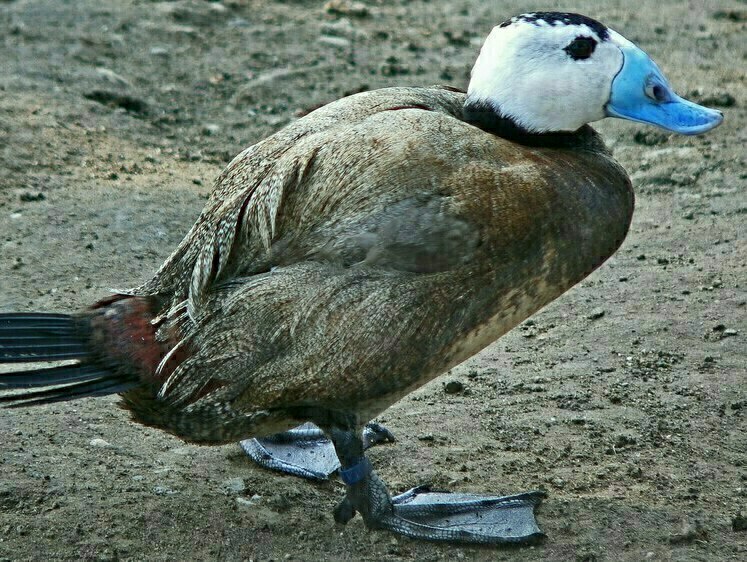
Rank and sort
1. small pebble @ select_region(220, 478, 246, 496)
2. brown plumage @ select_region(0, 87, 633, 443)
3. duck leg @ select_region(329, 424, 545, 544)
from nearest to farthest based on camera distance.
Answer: brown plumage @ select_region(0, 87, 633, 443), duck leg @ select_region(329, 424, 545, 544), small pebble @ select_region(220, 478, 246, 496)

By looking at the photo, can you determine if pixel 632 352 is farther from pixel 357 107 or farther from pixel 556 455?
pixel 357 107

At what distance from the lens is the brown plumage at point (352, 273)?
314 cm

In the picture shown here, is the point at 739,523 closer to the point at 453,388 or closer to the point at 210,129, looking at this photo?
the point at 453,388

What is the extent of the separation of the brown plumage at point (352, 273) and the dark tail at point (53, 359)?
0.05 metres

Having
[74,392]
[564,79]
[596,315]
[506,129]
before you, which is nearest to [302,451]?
[74,392]

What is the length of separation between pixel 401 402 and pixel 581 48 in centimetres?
153

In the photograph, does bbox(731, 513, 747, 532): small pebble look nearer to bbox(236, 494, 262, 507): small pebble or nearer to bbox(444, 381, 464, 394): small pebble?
bbox(444, 381, 464, 394): small pebble

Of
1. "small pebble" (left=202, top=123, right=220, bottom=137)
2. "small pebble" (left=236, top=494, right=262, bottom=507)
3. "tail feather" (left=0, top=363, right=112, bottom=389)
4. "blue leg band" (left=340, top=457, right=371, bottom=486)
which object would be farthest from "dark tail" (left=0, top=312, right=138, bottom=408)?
"small pebble" (left=202, top=123, right=220, bottom=137)

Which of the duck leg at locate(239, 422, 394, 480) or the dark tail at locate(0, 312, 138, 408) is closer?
the dark tail at locate(0, 312, 138, 408)

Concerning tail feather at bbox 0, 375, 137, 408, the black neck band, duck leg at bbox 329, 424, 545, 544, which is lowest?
duck leg at bbox 329, 424, 545, 544

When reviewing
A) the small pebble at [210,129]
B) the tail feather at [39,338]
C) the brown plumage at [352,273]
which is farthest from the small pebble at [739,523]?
the small pebble at [210,129]

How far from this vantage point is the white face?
3.45 meters

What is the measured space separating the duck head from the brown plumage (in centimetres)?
17

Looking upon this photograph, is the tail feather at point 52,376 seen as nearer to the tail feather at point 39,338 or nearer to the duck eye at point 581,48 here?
the tail feather at point 39,338
